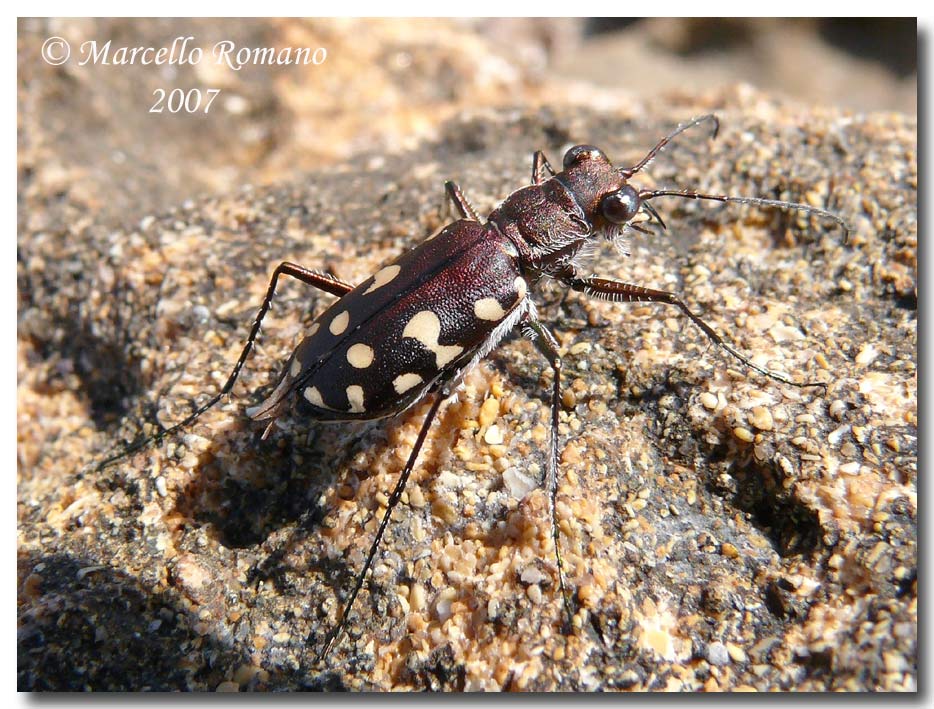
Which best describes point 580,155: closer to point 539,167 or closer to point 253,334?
point 539,167

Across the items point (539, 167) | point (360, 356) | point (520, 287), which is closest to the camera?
point (360, 356)

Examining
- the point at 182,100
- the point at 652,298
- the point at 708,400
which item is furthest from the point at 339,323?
the point at 182,100

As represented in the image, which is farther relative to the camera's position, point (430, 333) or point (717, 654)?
point (430, 333)

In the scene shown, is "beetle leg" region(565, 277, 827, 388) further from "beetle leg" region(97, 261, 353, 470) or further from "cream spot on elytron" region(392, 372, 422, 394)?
"beetle leg" region(97, 261, 353, 470)

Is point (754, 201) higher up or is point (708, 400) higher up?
point (754, 201)

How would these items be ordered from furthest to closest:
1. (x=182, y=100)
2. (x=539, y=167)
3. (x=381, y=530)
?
(x=182, y=100) → (x=539, y=167) → (x=381, y=530)

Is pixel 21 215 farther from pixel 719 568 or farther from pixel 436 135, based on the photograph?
pixel 719 568

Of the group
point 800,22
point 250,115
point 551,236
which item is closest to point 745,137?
point 551,236

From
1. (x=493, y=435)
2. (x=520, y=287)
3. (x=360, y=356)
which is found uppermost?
(x=520, y=287)
